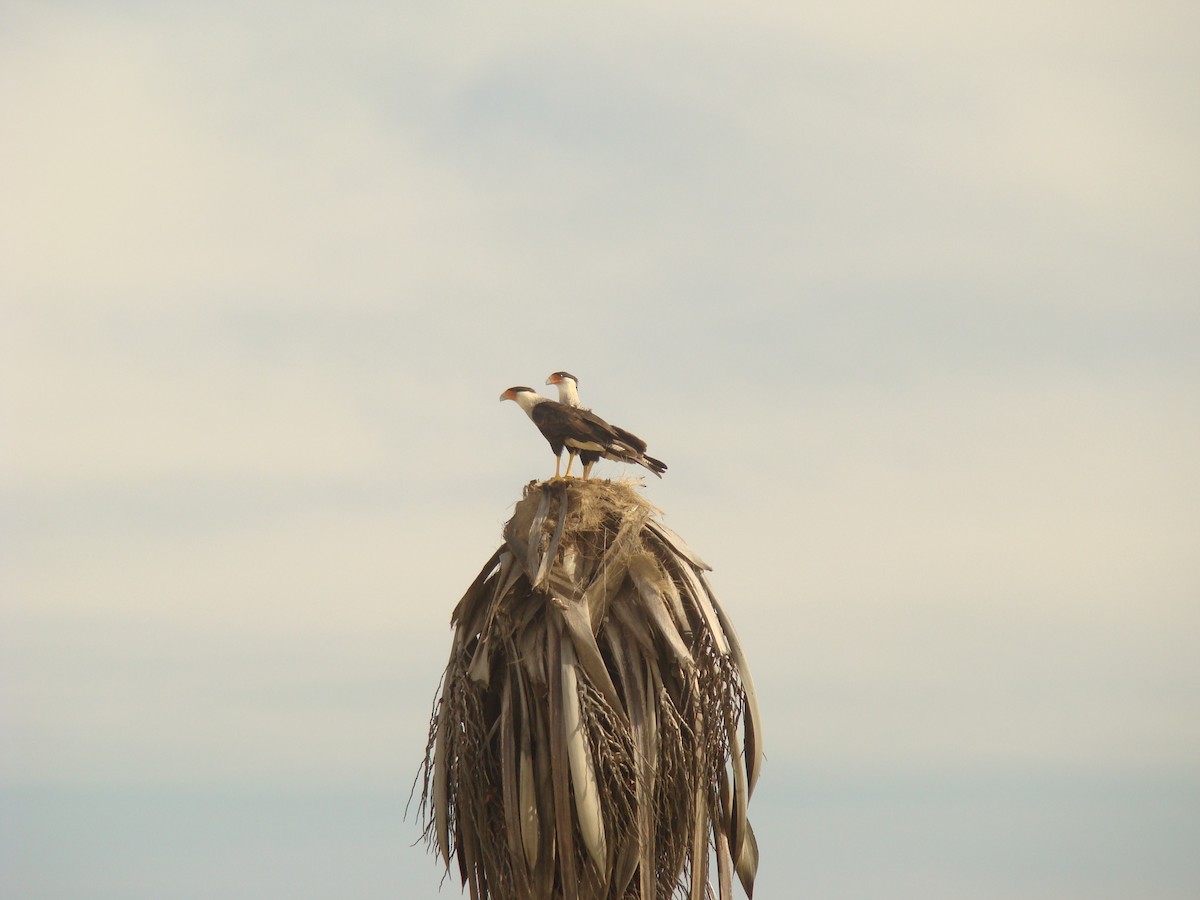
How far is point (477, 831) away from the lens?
391 inches

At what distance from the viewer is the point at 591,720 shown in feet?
31.4

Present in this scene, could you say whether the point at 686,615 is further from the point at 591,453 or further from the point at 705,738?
the point at 591,453

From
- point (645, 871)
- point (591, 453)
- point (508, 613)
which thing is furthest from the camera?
point (591, 453)

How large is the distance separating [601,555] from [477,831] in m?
2.03

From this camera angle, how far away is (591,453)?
11.4m

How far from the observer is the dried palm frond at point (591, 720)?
9.62 m

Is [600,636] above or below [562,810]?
above

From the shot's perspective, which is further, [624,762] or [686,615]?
[686,615]

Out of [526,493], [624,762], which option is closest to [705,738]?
[624,762]

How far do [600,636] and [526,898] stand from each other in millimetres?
1771

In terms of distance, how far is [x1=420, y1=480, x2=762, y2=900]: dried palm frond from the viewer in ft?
31.6

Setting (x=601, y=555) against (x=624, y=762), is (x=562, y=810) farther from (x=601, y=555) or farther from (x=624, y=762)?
(x=601, y=555)

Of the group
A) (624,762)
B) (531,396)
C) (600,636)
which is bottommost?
(624,762)

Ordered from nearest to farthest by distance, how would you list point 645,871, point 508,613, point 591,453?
point 645,871, point 508,613, point 591,453
